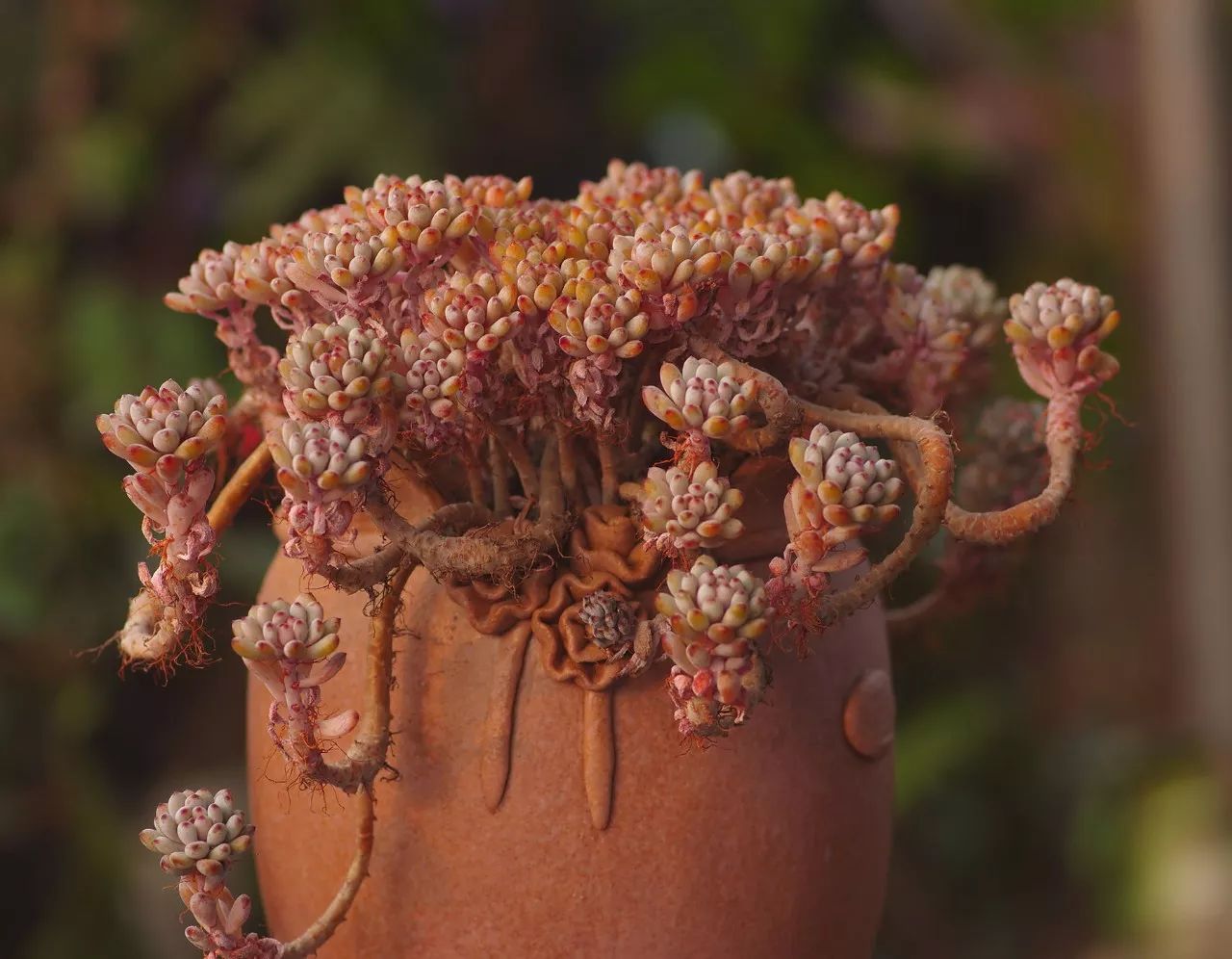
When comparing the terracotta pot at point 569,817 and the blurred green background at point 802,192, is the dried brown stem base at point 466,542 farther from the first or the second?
the blurred green background at point 802,192

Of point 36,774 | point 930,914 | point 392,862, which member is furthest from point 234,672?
point 392,862

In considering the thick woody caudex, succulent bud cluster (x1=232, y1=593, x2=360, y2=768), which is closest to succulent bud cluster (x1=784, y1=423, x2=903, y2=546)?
the thick woody caudex

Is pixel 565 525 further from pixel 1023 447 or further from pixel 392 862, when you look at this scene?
pixel 1023 447

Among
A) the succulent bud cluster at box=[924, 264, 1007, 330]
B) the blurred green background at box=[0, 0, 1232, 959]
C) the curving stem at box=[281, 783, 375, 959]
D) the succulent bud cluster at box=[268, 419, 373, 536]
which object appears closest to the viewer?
the succulent bud cluster at box=[268, 419, 373, 536]

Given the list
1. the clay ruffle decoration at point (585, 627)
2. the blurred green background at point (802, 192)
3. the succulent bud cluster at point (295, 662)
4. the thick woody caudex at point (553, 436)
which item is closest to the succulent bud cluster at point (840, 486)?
the thick woody caudex at point (553, 436)

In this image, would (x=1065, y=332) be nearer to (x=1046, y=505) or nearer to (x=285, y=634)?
(x=1046, y=505)

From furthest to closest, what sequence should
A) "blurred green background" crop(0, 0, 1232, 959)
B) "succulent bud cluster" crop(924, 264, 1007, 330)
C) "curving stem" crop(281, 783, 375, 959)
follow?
"blurred green background" crop(0, 0, 1232, 959)
"succulent bud cluster" crop(924, 264, 1007, 330)
"curving stem" crop(281, 783, 375, 959)

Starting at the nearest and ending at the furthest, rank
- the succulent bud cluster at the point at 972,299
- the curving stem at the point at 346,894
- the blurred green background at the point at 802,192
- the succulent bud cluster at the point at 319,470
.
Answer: the succulent bud cluster at the point at 319,470 < the curving stem at the point at 346,894 < the succulent bud cluster at the point at 972,299 < the blurred green background at the point at 802,192

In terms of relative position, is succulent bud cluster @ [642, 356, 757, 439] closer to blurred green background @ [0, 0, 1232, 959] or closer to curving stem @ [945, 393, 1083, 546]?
curving stem @ [945, 393, 1083, 546]
